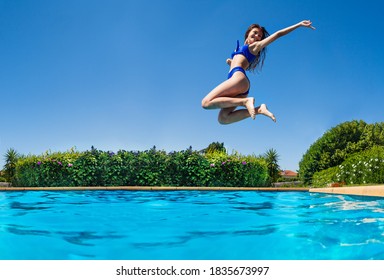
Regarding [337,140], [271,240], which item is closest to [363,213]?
[271,240]

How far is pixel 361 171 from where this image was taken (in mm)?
15094

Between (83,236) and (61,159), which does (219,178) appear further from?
(83,236)

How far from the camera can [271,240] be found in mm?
4754

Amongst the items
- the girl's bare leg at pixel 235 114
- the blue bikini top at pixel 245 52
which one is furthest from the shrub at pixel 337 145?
the girl's bare leg at pixel 235 114

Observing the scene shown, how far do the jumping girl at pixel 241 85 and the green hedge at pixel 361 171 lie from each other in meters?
10.5

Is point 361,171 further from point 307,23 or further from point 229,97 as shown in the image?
point 229,97

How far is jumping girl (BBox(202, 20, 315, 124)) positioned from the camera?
506 cm

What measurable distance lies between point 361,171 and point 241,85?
38.4 feet

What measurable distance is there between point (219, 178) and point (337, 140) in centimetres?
1110

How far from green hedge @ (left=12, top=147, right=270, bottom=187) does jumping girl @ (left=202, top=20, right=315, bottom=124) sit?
9.91 m

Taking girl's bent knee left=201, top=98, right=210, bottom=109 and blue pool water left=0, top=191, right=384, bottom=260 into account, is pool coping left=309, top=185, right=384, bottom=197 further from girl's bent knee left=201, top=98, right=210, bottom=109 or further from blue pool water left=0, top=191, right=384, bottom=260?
girl's bent knee left=201, top=98, right=210, bottom=109

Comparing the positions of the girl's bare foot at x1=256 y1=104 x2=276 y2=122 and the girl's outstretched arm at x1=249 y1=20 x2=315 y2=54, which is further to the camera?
the girl's outstretched arm at x1=249 y1=20 x2=315 y2=54

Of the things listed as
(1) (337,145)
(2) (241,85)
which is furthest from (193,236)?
(1) (337,145)

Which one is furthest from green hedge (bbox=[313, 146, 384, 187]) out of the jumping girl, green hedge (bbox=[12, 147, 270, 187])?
the jumping girl
